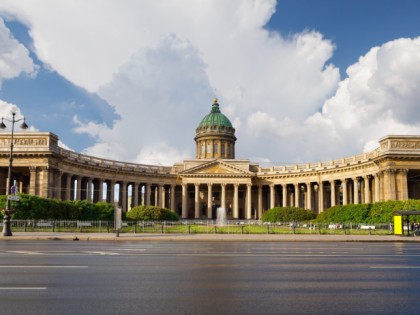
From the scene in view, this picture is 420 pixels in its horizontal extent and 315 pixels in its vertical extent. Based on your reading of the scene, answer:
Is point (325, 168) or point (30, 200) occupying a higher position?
point (325, 168)

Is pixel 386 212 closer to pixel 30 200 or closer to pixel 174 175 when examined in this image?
pixel 30 200

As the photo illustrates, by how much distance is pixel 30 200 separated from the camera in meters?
52.3

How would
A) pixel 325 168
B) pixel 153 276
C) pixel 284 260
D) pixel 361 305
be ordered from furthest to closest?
pixel 325 168
pixel 284 260
pixel 153 276
pixel 361 305

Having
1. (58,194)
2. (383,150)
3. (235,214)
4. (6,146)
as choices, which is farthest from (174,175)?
(383,150)

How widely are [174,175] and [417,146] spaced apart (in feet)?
176

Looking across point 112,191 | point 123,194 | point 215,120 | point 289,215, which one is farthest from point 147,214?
point 215,120

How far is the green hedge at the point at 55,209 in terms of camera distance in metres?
51.5

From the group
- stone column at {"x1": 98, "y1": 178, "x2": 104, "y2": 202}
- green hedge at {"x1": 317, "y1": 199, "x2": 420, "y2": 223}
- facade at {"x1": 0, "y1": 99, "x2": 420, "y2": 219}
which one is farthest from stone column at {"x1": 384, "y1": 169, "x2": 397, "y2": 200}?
stone column at {"x1": 98, "y1": 178, "x2": 104, "y2": 202}

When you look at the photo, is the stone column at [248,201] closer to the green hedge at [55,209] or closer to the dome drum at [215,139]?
the dome drum at [215,139]

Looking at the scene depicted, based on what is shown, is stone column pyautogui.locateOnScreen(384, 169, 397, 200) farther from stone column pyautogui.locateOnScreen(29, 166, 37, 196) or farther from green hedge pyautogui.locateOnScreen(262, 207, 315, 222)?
stone column pyautogui.locateOnScreen(29, 166, 37, 196)

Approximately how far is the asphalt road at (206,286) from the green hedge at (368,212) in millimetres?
37837

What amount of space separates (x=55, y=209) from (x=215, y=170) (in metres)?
49.1

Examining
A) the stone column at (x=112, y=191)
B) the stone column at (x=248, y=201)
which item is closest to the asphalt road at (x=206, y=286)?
the stone column at (x=112, y=191)

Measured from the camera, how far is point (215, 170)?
10056 cm
